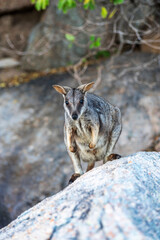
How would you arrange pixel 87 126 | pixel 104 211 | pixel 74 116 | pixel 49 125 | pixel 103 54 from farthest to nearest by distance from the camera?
pixel 103 54
pixel 49 125
pixel 87 126
pixel 74 116
pixel 104 211

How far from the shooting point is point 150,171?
339 cm

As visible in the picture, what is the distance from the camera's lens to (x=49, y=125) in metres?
7.95

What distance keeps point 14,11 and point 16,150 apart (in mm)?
4595

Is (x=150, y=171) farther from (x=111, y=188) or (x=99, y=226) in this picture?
(x=99, y=226)

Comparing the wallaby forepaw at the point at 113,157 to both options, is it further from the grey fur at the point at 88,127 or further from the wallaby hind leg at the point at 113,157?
the grey fur at the point at 88,127

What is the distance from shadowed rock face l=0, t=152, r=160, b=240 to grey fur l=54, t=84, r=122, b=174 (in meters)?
0.86

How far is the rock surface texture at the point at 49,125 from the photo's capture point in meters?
6.93

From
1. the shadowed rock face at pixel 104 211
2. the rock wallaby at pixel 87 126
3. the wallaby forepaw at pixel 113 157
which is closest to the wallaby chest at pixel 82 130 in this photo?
the rock wallaby at pixel 87 126

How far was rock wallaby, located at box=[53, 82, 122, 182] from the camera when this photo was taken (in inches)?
158

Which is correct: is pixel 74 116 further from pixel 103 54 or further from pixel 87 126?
pixel 103 54

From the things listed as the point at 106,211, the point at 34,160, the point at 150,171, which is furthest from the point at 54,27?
the point at 106,211

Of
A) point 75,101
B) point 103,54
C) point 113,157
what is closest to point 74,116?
point 75,101

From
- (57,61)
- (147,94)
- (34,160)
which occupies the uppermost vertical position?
(57,61)

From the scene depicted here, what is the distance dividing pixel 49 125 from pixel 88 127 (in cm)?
391
